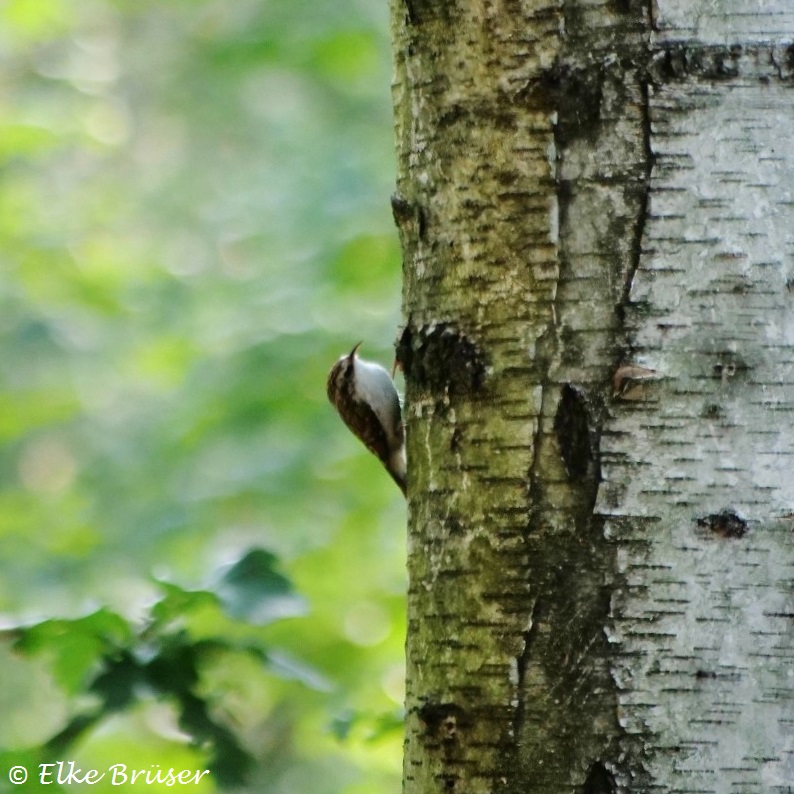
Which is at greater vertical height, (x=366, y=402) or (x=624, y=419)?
(x=366, y=402)

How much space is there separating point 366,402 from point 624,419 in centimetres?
230

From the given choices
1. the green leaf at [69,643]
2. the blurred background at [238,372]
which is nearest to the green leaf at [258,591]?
the green leaf at [69,643]

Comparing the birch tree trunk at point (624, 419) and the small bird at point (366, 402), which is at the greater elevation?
the small bird at point (366, 402)

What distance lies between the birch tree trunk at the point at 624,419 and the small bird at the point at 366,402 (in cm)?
212

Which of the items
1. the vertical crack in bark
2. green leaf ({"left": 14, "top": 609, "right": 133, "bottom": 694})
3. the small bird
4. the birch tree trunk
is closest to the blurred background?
the small bird

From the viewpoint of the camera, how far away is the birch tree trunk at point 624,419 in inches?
47.3

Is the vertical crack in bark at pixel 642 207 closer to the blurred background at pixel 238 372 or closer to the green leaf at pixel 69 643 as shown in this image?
the green leaf at pixel 69 643

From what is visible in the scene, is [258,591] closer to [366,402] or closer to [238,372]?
[366,402]

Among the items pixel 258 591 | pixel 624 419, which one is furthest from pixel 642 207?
pixel 258 591

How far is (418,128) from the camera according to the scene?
4.82 feet

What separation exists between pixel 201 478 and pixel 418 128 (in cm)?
305

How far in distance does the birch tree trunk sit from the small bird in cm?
212

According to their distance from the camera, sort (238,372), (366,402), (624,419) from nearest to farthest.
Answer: (624,419) < (366,402) < (238,372)

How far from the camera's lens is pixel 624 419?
1243 millimetres
